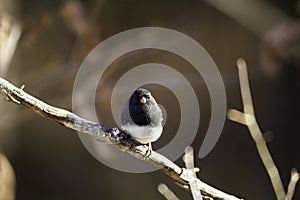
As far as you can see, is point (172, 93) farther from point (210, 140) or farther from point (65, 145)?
point (65, 145)

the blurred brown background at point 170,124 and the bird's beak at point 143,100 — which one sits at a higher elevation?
the blurred brown background at point 170,124

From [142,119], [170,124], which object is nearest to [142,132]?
[142,119]

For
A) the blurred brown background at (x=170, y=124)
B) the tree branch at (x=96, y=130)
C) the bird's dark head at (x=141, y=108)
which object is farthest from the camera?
the blurred brown background at (x=170, y=124)

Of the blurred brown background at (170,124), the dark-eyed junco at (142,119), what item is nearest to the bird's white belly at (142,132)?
the dark-eyed junco at (142,119)

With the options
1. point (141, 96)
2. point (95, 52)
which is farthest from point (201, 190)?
point (95, 52)

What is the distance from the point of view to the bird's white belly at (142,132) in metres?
1.38

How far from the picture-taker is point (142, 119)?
4.61 feet

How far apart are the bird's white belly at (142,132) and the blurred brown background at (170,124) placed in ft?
5.40

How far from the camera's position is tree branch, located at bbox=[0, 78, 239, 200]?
1298 millimetres

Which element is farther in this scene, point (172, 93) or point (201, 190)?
point (172, 93)

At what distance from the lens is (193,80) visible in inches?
117

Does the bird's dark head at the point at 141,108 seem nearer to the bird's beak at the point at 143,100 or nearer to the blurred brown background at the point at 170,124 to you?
the bird's beak at the point at 143,100

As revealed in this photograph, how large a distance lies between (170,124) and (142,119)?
5.69ft

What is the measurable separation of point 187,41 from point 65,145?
874mm
